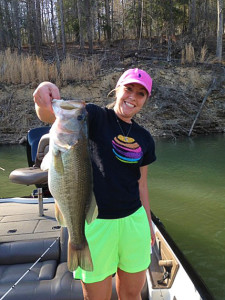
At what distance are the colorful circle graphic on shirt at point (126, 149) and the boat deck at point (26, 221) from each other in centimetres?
189

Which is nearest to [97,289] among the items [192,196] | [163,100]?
[192,196]

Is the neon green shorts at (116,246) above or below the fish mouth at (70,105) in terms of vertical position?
below

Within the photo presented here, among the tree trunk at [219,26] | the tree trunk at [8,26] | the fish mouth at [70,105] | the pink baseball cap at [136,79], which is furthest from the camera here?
the tree trunk at [8,26]

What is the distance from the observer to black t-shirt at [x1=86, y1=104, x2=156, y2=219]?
1812mm

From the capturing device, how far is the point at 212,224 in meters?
5.30

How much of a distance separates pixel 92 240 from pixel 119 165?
52 cm

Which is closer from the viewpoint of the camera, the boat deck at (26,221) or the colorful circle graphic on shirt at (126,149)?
A: the colorful circle graphic on shirt at (126,149)

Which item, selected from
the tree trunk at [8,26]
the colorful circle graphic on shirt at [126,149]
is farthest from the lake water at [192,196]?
the tree trunk at [8,26]

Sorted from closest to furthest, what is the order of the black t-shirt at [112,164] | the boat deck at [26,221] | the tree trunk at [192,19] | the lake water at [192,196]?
the black t-shirt at [112,164]
the boat deck at [26,221]
the lake water at [192,196]
the tree trunk at [192,19]

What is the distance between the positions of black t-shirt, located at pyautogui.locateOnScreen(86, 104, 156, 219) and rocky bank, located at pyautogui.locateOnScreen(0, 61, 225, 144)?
1316 cm

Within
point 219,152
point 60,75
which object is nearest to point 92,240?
point 219,152

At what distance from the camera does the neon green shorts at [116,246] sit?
70.4 inches

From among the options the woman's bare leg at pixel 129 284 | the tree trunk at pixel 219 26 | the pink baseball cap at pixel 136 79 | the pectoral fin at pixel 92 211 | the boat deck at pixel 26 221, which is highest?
the tree trunk at pixel 219 26

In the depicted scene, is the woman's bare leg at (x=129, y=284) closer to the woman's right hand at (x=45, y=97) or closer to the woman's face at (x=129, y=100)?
the woman's face at (x=129, y=100)
